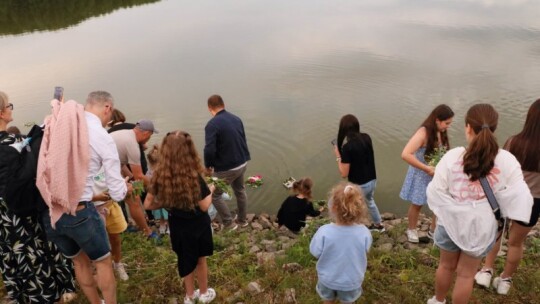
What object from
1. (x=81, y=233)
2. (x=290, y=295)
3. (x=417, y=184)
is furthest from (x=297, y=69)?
(x=81, y=233)

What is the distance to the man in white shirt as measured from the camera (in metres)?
3.30

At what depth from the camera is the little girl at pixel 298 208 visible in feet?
20.1

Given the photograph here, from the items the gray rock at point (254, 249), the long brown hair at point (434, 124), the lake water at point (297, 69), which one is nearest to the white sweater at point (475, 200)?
the long brown hair at point (434, 124)

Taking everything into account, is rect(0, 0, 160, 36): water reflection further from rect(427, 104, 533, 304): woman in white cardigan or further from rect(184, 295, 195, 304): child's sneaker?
rect(427, 104, 533, 304): woman in white cardigan

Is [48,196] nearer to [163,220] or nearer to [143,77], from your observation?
[163,220]

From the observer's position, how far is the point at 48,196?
10.3 ft

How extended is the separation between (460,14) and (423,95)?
1195 cm

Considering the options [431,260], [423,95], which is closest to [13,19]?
[423,95]

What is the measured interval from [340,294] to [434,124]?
2.37 meters

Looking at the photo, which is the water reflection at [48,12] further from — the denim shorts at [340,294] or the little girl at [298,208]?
the denim shorts at [340,294]

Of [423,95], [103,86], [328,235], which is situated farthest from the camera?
[103,86]

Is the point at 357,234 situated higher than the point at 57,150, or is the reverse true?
the point at 57,150

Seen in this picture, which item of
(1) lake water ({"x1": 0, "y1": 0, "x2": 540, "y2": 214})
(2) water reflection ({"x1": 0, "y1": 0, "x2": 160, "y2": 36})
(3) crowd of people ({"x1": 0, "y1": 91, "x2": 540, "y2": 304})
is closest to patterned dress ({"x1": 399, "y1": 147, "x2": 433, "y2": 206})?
(3) crowd of people ({"x1": 0, "y1": 91, "x2": 540, "y2": 304})

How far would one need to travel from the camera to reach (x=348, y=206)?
3.31m
